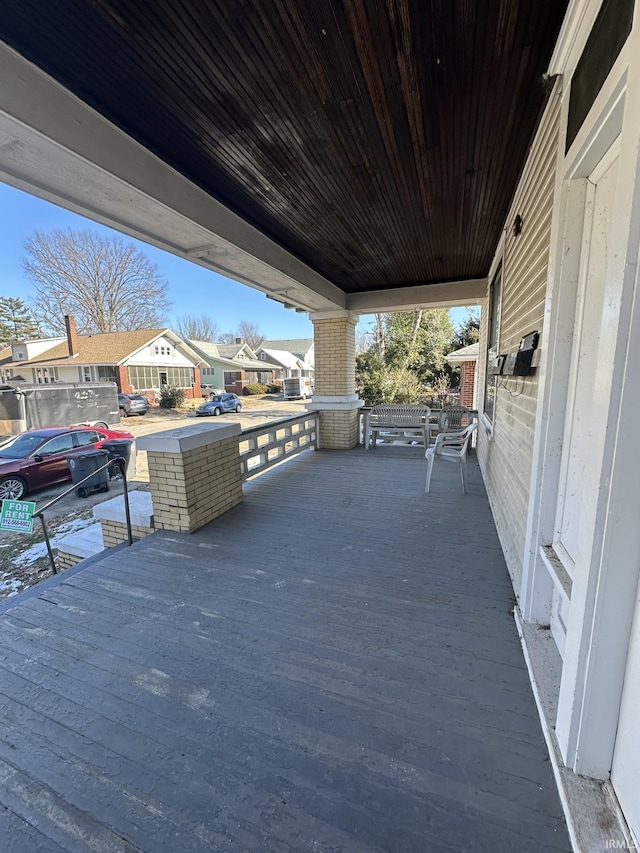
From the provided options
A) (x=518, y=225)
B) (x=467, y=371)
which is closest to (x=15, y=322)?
(x=467, y=371)

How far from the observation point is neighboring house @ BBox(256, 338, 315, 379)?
37.4m

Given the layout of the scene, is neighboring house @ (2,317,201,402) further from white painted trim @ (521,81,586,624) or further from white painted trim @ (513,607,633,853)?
white painted trim @ (513,607,633,853)

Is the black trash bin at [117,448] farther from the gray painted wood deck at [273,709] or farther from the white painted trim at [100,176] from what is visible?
the gray painted wood deck at [273,709]

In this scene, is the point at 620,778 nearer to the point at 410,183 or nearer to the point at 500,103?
A: the point at 500,103

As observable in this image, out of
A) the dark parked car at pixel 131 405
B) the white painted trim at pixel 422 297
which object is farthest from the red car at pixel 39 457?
the dark parked car at pixel 131 405

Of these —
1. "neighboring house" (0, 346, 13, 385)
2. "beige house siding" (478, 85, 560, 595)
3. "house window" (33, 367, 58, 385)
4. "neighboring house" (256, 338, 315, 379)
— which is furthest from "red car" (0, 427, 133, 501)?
"neighboring house" (256, 338, 315, 379)

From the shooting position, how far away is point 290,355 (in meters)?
39.7

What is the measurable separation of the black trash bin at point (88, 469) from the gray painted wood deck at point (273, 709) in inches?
164

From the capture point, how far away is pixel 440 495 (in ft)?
13.1

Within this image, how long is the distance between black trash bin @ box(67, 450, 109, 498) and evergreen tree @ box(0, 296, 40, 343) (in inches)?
1238

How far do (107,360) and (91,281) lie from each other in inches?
245

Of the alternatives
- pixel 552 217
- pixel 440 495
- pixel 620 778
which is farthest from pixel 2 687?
pixel 440 495

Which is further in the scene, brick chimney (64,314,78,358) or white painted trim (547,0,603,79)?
brick chimney (64,314,78,358)

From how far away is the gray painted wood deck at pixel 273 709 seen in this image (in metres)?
A: 1.07
